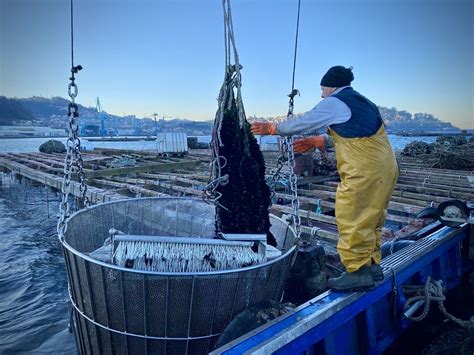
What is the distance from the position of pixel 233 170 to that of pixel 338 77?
4.06 ft

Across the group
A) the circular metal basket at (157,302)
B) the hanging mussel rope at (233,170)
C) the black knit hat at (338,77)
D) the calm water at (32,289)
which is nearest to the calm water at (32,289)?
the calm water at (32,289)

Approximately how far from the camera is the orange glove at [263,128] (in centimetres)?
306

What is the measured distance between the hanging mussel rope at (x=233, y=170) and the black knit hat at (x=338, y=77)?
804mm

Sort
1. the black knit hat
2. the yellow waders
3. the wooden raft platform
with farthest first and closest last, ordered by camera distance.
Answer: the wooden raft platform < the black knit hat < the yellow waders

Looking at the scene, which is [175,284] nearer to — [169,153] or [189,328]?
[189,328]

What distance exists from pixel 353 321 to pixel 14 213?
1300 cm

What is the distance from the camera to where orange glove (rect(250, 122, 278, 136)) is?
3057 mm

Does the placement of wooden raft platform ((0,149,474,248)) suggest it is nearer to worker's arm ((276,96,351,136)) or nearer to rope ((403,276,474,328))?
rope ((403,276,474,328))

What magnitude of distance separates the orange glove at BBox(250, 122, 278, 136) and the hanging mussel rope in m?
0.07

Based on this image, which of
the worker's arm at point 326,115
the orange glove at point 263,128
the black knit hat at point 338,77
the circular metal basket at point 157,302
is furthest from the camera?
the orange glove at point 263,128

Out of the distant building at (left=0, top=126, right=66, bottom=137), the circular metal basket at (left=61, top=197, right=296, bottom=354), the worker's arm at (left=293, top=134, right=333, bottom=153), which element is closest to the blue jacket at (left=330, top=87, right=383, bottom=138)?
the worker's arm at (left=293, top=134, right=333, bottom=153)

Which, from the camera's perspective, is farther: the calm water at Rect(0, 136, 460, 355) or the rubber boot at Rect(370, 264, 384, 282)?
the calm water at Rect(0, 136, 460, 355)

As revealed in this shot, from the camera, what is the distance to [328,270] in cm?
405

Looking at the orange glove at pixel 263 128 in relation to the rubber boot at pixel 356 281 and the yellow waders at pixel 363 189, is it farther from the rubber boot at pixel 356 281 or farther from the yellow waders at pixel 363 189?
the rubber boot at pixel 356 281
